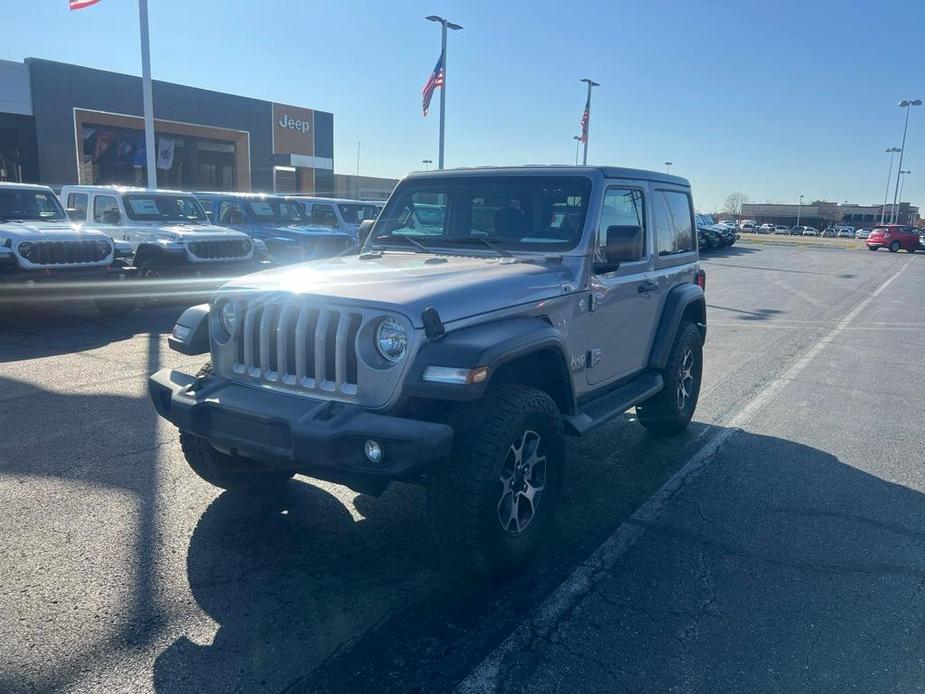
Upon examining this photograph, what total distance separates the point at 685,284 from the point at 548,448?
2.82 metres

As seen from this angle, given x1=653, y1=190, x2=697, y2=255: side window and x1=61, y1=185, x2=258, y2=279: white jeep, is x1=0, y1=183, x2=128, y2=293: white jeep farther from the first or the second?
x1=653, y1=190, x2=697, y2=255: side window

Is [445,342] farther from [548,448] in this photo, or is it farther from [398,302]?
[548,448]

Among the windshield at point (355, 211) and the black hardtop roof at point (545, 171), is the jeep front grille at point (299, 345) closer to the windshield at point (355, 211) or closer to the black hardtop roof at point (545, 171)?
the black hardtop roof at point (545, 171)

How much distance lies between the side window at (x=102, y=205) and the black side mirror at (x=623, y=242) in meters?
10.7

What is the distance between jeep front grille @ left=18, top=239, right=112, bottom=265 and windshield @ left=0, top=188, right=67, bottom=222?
121 cm

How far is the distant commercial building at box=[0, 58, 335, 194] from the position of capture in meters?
29.0

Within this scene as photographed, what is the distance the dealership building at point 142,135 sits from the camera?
1141 inches

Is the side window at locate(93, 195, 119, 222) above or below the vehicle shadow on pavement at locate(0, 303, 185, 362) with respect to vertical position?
above

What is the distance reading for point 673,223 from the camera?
19.1ft

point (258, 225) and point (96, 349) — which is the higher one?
point (258, 225)

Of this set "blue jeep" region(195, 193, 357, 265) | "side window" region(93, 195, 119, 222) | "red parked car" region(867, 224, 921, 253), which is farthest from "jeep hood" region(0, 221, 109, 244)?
"red parked car" region(867, 224, 921, 253)

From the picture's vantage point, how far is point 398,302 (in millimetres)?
3264

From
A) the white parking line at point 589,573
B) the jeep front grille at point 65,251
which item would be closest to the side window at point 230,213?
the jeep front grille at point 65,251

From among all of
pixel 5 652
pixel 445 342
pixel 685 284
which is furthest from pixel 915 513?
pixel 5 652
